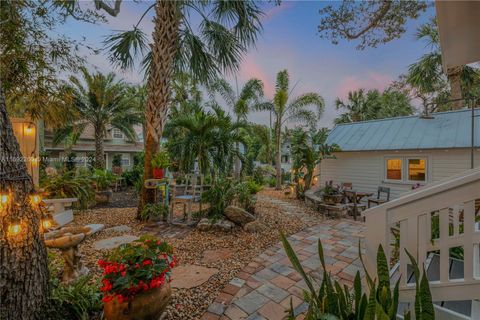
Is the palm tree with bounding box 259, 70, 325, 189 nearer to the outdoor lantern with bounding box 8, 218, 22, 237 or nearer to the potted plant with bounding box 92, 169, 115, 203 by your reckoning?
the potted plant with bounding box 92, 169, 115, 203

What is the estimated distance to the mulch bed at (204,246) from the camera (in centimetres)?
261

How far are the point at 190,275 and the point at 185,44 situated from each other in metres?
5.25

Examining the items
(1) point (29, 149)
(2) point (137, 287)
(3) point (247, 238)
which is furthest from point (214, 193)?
(1) point (29, 149)

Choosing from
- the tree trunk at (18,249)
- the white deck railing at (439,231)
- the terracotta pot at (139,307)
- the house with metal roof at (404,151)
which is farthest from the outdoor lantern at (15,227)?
the house with metal roof at (404,151)

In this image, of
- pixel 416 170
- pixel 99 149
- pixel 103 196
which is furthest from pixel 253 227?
pixel 99 149

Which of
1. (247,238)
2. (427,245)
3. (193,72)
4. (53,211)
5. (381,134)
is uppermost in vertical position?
(193,72)

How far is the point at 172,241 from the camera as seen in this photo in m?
4.46

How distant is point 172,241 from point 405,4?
6997 mm

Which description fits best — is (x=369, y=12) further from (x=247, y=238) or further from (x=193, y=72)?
(x=247, y=238)

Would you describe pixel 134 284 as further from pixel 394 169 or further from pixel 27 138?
pixel 394 169

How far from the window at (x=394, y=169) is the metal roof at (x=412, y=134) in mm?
693

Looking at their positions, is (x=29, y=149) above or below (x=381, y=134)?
below

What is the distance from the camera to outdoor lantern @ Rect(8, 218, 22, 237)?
1.86 m

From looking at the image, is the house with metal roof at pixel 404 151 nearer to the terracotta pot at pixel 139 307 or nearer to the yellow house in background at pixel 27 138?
the terracotta pot at pixel 139 307
